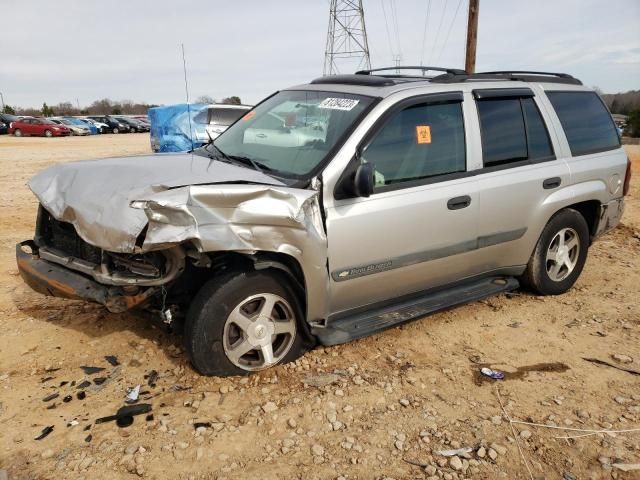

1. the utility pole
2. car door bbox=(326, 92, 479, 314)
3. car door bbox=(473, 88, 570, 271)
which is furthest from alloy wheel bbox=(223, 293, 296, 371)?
the utility pole

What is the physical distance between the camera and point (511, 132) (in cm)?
424

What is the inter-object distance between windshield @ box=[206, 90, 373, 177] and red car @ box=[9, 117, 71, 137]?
3435cm

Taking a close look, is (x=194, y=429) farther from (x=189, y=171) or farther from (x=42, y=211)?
(x=42, y=211)

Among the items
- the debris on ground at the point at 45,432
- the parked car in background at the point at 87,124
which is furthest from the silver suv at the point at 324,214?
the parked car in background at the point at 87,124

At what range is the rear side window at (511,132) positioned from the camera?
160 inches

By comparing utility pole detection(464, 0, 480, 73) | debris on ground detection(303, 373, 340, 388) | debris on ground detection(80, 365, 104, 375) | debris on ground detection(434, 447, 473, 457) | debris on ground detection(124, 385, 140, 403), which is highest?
utility pole detection(464, 0, 480, 73)

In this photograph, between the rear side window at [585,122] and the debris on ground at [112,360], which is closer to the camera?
the debris on ground at [112,360]

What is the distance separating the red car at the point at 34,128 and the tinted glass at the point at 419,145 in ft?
117

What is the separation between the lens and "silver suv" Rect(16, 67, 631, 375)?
3.02 metres

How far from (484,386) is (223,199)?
2039mm

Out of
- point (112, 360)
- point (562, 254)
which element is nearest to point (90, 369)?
point (112, 360)

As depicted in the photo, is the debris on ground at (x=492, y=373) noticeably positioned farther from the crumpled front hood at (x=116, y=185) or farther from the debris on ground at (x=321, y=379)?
the crumpled front hood at (x=116, y=185)

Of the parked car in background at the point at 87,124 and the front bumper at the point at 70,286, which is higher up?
the parked car in background at the point at 87,124

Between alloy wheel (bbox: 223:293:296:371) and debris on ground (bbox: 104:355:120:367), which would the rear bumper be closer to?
alloy wheel (bbox: 223:293:296:371)
